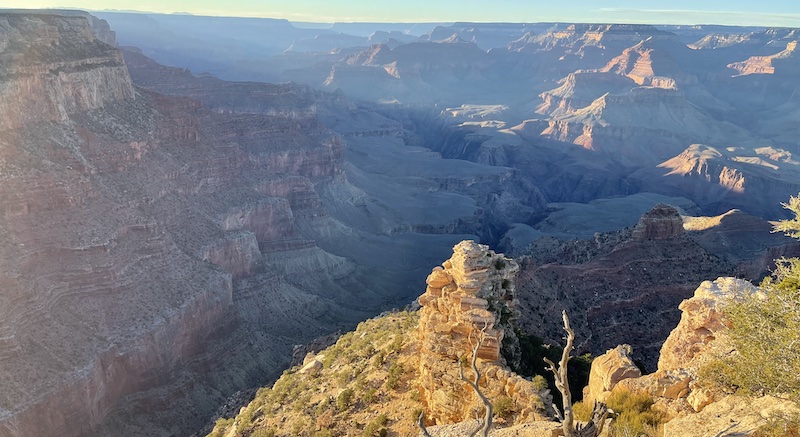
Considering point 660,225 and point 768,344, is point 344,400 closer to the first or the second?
point 768,344

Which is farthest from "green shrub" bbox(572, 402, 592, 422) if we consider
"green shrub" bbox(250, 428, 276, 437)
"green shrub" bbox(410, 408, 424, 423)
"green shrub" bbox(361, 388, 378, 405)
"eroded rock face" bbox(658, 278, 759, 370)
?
"green shrub" bbox(250, 428, 276, 437)

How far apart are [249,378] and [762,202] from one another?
12103cm

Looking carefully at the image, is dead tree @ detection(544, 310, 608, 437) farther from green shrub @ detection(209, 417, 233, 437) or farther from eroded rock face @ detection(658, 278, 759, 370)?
green shrub @ detection(209, 417, 233, 437)

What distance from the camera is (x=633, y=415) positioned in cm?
1541

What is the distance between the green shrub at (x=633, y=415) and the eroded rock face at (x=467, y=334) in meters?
2.18

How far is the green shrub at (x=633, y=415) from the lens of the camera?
14.4 m

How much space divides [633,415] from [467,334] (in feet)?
21.0

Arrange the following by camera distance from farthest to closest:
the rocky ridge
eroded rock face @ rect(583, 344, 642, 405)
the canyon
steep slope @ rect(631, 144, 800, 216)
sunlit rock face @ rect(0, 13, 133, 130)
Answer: steep slope @ rect(631, 144, 800, 216), sunlit rock face @ rect(0, 13, 133, 130), the canyon, eroded rock face @ rect(583, 344, 642, 405), the rocky ridge

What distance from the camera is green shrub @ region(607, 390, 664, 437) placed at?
14.4 meters

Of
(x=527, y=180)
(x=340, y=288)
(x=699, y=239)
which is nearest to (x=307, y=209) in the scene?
(x=340, y=288)

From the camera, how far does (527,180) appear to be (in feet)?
511

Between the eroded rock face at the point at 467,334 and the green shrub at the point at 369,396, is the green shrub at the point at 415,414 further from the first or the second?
the green shrub at the point at 369,396

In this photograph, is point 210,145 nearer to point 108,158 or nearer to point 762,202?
point 108,158

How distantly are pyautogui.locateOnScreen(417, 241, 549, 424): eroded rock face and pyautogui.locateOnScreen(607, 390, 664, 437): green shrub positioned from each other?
2183 millimetres
